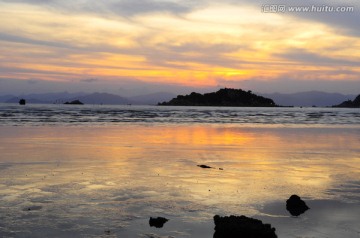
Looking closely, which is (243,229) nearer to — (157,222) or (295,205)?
(157,222)

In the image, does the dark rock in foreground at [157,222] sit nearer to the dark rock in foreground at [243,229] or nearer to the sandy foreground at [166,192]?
the sandy foreground at [166,192]

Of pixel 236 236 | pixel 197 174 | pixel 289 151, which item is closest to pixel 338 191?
pixel 197 174

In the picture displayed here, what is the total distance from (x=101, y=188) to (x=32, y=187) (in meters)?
2.29

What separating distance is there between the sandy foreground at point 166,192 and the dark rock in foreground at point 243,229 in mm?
376

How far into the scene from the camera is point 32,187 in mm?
13477

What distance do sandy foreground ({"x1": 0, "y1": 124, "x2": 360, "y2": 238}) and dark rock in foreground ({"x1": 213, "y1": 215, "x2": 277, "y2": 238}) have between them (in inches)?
14.8

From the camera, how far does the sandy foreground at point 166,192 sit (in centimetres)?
949

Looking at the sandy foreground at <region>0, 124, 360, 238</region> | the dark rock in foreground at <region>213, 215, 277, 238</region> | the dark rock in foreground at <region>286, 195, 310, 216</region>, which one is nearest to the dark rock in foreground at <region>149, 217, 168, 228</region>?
the sandy foreground at <region>0, 124, 360, 238</region>

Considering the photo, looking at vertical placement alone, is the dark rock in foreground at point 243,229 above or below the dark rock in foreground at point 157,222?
above

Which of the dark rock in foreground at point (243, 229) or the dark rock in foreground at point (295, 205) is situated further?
the dark rock in foreground at point (295, 205)

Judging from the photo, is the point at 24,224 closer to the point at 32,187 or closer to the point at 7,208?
the point at 7,208

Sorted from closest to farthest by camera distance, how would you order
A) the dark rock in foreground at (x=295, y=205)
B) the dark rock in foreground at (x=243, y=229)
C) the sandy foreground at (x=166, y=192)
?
the dark rock in foreground at (x=243, y=229) → the sandy foreground at (x=166, y=192) → the dark rock in foreground at (x=295, y=205)

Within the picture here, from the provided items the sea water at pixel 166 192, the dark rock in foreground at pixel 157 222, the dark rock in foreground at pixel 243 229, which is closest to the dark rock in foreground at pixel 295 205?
the sea water at pixel 166 192

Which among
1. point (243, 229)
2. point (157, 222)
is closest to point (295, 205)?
point (243, 229)
